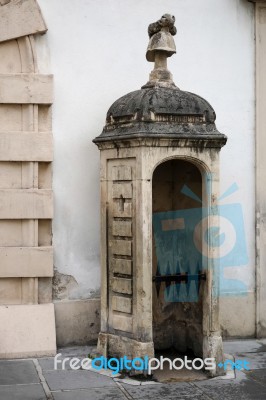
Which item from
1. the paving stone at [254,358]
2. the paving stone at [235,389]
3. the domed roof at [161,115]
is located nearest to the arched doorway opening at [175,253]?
the paving stone at [254,358]

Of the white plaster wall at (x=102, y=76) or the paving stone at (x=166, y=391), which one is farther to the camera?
the white plaster wall at (x=102, y=76)

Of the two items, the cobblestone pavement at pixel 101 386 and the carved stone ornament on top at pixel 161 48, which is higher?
the carved stone ornament on top at pixel 161 48

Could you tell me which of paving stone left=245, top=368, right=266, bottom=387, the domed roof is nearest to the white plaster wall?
the domed roof

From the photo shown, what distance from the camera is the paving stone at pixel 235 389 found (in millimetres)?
6395

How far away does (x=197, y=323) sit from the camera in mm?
7602

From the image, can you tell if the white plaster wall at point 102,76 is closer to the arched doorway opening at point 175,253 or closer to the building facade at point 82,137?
the building facade at point 82,137

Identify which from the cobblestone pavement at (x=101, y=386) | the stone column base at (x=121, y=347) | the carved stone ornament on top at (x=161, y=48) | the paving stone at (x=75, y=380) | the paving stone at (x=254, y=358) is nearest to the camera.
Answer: the cobblestone pavement at (x=101, y=386)

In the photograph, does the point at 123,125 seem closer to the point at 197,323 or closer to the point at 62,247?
the point at 62,247

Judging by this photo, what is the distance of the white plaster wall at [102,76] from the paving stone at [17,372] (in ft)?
3.51

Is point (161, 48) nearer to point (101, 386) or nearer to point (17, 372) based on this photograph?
point (101, 386)

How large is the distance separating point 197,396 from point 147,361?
0.68 metres

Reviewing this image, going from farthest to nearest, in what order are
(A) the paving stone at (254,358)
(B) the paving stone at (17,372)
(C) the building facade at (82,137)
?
(C) the building facade at (82,137) → (A) the paving stone at (254,358) → (B) the paving stone at (17,372)

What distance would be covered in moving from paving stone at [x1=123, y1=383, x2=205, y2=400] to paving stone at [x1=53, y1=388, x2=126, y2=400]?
0.44 ft

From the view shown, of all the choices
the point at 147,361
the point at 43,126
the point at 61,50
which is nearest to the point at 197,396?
the point at 147,361
